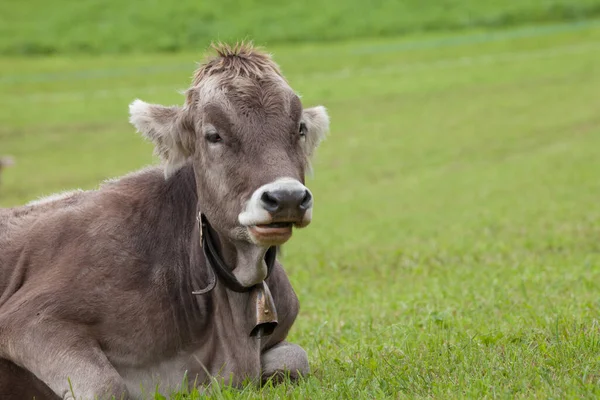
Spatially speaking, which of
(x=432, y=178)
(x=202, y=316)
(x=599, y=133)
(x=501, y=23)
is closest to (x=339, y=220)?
(x=432, y=178)

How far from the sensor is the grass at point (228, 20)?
152 feet

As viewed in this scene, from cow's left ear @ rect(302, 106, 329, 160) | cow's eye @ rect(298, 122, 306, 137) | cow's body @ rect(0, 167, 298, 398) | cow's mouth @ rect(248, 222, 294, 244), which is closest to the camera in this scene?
cow's mouth @ rect(248, 222, 294, 244)

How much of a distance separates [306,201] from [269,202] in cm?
21

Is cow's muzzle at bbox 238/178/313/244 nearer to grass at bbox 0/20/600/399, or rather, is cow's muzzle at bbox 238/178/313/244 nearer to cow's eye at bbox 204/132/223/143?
cow's eye at bbox 204/132/223/143

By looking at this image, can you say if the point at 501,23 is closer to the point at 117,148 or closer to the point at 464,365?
the point at 117,148

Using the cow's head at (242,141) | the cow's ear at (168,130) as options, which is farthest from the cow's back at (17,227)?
the cow's head at (242,141)

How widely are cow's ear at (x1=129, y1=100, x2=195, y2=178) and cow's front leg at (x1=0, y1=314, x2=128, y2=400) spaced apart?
49.7 inches

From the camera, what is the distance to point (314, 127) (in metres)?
6.72

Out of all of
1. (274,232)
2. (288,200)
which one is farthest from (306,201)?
(274,232)

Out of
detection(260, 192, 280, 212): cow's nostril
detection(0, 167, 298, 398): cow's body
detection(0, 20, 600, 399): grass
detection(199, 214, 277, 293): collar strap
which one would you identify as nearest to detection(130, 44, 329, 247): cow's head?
detection(260, 192, 280, 212): cow's nostril

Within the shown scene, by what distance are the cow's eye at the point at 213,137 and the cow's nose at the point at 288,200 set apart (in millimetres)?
703

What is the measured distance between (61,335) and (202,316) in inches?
34.7

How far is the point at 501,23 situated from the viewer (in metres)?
49.7

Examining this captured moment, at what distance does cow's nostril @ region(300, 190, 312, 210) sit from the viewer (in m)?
5.57
